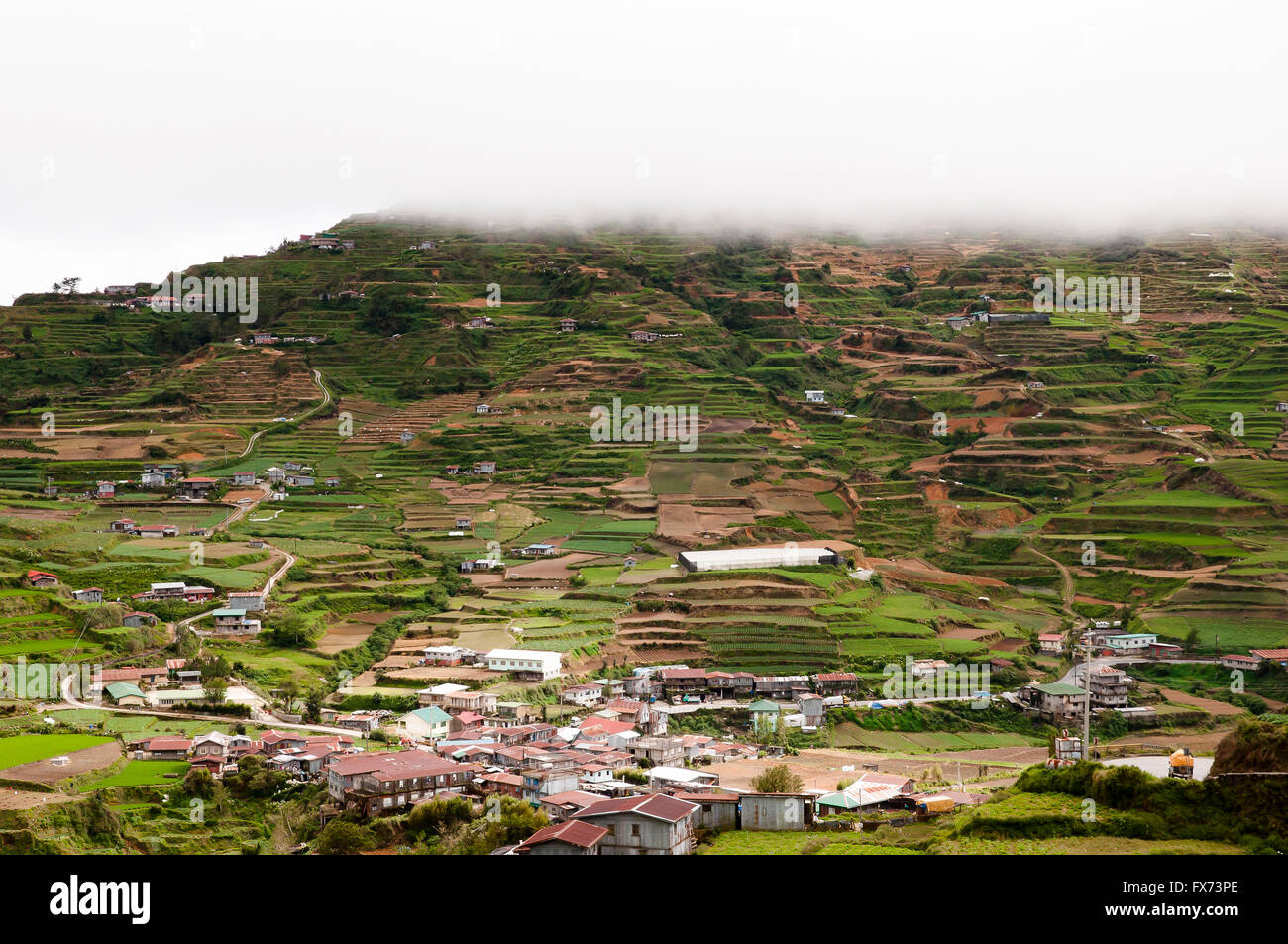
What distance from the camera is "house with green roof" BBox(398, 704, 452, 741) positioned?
2839cm

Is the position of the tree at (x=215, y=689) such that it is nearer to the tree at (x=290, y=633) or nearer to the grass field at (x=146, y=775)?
the tree at (x=290, y=633)

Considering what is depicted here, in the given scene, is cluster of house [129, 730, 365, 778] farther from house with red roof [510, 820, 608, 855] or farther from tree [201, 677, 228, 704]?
house with red roof [510, 820, 608, 855]

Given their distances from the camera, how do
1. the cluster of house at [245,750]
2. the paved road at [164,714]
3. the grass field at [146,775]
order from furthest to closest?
1. the paved road at [164,714]
2. the cluster of house at [245,750]
3. the grass field at [146,775]

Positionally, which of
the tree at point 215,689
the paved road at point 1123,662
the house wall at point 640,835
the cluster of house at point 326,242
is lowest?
the paved road at point 1123,662

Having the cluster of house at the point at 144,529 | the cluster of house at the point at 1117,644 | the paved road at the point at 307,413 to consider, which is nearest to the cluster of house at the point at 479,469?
the paved road at the point at 307,413

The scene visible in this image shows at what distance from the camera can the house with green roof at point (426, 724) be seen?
2839cm

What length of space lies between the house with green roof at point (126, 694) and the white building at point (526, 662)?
897cm

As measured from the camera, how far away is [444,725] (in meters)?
29.0

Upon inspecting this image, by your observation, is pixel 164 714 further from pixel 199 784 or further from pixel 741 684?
pixel 741 684

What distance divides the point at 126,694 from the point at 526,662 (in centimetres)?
1013

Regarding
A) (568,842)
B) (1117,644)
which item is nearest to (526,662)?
(1117,644)

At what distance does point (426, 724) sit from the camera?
28688 mm
